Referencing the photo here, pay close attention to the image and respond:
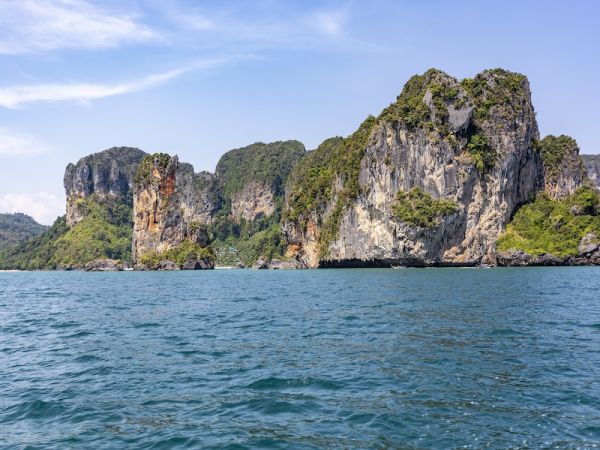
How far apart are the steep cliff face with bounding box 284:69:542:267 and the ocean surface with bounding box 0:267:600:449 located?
296 ft

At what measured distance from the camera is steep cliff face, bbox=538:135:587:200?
491 ft

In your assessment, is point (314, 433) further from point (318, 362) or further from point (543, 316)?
point (543, 316)

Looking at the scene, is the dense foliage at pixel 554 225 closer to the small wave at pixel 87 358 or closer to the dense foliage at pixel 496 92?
the dense foliage at pixel 496 92

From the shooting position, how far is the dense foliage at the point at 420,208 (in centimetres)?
11744

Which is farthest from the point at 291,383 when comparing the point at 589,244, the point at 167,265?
the point at 167,265

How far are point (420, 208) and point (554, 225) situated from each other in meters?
34.7

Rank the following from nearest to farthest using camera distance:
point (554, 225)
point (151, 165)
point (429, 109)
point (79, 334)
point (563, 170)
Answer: point (79, 334), point (554, 225), point (429, 109), point (563, 170), point (151, 165)

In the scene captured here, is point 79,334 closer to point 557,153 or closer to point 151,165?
point 557,153

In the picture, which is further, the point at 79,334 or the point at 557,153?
the point at 557,153

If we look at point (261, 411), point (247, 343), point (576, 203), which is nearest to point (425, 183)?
point (576, 203)

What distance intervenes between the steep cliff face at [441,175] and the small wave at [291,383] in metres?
104

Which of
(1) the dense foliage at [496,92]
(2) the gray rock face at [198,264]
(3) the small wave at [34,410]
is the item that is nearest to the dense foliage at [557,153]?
(1) the dense foliage at [496,92]

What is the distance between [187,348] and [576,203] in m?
130

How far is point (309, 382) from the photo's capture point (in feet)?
53.5
